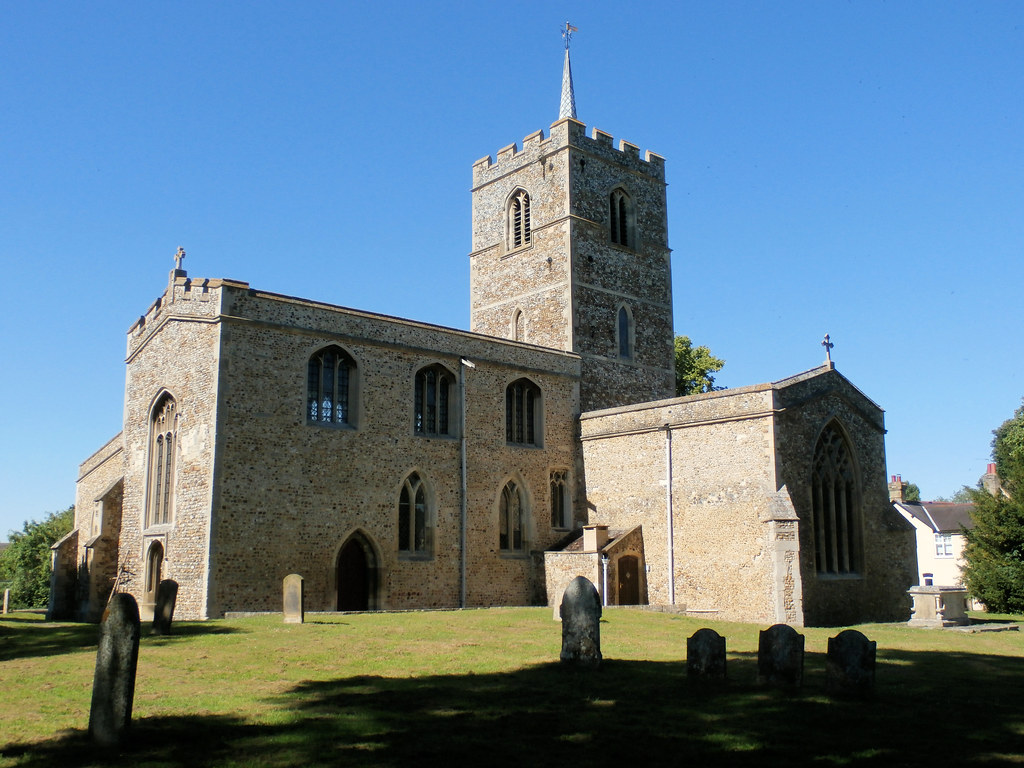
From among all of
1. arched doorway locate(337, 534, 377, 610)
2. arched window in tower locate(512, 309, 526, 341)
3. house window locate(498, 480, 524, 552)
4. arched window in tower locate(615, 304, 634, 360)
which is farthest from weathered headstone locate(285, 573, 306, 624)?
arched window in tower locate(615, 304, 634, 360)

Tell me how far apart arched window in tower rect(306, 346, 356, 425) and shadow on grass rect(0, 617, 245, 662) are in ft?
22.1

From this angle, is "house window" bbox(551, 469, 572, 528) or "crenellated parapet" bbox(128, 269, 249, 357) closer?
"crenellated parapet" bbox(128, 269, 249, 357)

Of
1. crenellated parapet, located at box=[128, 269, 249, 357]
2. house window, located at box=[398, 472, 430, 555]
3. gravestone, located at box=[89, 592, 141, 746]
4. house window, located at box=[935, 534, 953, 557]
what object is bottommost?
gravestone, located at box=[89, 592, 141, 746]

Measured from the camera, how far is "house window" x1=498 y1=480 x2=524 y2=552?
2825 cm

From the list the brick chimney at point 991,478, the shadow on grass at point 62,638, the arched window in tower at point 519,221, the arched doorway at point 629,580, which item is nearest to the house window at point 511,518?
the arched doorway at point 629,580

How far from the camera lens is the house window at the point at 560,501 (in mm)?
29828

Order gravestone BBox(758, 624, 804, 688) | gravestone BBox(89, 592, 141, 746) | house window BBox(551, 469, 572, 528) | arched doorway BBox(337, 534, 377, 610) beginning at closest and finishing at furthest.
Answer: gravestone BBox(89, 592, 141, 746)
gravestone BBox(758, 624, 804, 688)
arched doorway BBox(337, 534, 377, 610)
house window BBox(551, 469, 572, 528)

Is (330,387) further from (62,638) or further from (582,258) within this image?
(582,258)

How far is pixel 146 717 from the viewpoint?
9.75 metres

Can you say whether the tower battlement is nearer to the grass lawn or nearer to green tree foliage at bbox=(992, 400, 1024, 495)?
green tree foliage at bbox=(992, 400, 1024, 495)

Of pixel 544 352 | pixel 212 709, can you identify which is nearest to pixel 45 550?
pixel 544 352

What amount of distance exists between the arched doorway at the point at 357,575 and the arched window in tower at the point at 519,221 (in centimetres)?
1564

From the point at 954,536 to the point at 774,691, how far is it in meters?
45.7

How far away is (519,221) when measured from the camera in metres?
36.7
